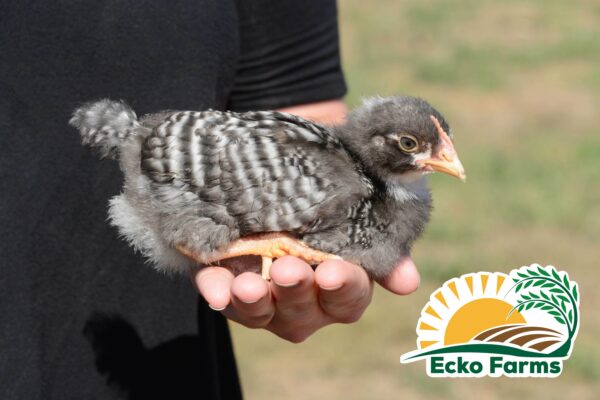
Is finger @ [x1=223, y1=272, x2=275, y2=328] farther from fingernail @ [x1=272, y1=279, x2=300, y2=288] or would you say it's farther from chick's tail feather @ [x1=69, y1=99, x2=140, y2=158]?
chick's tail feather @ [x1=69, y1=99, x2=140, y2=158]

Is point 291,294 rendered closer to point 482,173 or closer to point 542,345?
point 542,345

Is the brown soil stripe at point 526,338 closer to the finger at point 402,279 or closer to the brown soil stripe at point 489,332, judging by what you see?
the brown soil stripe at point 489,332

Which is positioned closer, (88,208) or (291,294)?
(291,294)

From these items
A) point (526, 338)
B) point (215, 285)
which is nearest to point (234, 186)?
point (215, 285)

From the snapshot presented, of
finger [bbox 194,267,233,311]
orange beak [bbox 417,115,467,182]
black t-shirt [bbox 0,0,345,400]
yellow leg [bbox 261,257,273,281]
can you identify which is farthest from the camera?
orange beak [bbox 417,115,467,182]

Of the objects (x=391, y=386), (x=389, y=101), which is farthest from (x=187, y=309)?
(x=391, y=386)

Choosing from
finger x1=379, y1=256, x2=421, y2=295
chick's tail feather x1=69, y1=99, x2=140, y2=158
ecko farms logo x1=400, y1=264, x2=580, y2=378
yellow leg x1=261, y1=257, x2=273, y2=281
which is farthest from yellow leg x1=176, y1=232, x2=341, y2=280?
ecko farms logo x1=400, y1=264, x2=580, y2=378

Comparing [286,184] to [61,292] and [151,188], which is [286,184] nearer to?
[151,188]
